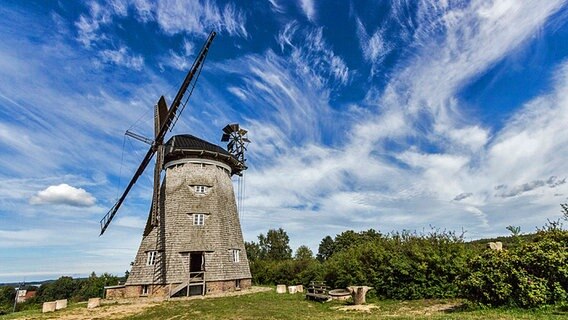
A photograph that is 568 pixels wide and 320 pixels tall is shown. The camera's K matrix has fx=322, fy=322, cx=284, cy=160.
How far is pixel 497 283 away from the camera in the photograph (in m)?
10.1

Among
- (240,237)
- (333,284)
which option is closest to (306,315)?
(333,284)

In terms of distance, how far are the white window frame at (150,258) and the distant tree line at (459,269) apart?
11392 mm

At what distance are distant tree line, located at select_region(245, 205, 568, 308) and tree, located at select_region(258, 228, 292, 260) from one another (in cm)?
2687

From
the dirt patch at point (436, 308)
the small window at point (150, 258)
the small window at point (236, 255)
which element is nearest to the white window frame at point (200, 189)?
the small window at point (236, 255)

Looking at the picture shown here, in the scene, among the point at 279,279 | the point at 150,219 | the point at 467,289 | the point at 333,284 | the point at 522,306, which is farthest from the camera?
the point at 279,279

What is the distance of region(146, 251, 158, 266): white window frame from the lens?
870 inches

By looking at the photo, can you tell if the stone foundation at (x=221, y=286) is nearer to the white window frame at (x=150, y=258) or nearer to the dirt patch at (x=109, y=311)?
the dirt patch at (x=109, y=311)

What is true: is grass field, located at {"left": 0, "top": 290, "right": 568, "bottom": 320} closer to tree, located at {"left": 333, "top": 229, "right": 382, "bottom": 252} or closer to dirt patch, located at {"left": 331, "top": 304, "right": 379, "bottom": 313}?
dirt patch, located at {"left": 331, "top": 304, "right": 379, "bottom": 313}

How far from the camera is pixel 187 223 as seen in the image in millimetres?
23188

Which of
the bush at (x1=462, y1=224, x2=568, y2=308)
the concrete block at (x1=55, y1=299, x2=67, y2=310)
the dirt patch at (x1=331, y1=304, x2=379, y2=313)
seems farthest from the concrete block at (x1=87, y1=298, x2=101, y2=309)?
the bush at (x1=462, y1=224, x2=568, y2=308)

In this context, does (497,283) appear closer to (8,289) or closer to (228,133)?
(228,133)

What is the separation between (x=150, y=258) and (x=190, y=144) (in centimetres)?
880

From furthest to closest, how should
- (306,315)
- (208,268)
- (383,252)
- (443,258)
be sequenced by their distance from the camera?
(208,268) < (383,252) < (443,258) < (306,315)

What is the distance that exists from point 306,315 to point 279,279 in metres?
18.9
